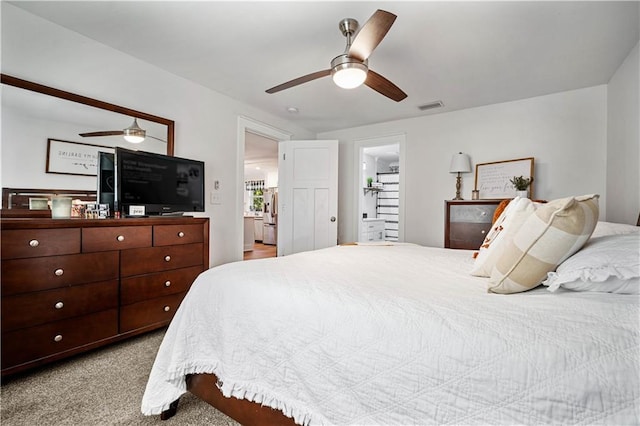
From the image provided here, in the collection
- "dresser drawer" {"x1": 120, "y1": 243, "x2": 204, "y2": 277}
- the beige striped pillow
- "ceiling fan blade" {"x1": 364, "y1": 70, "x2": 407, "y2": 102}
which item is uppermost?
"ceiling fan blade" {"x1": 364, "y1": 70, "x2": 407, "y2": 102}

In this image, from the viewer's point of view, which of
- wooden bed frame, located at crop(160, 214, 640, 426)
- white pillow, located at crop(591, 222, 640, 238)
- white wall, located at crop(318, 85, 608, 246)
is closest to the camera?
wooden bed frame, located at crop(160, 214, 640, 426)

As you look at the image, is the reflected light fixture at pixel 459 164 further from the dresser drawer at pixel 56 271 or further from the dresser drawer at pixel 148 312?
the dresser drawer at pixel 56 271

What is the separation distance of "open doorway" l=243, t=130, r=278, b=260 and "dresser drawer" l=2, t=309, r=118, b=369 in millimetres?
4425

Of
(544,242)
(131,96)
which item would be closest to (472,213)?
(544,242)

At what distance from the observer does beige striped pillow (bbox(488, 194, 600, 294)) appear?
90 cm

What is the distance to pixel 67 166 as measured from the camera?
216cm

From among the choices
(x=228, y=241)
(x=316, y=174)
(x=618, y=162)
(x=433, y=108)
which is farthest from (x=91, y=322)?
(x=618, y=162)

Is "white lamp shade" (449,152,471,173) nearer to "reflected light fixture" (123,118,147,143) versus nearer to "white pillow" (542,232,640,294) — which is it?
"white pillow" (542,232,640,294)

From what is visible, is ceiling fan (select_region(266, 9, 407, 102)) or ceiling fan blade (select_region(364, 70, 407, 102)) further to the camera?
ceiling fan blade (select_region(364, 70, 407, 102))

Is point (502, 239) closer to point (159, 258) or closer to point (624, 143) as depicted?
point (159, 258)

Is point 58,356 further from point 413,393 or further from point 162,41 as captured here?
point 162,41

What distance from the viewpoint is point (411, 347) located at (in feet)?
2.50

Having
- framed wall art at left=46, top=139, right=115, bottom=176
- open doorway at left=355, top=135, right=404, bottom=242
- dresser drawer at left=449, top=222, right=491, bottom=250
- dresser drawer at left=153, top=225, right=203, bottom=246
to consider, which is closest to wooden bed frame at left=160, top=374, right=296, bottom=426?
dresser drawer at left=153, top=225, right=203, bottom=246

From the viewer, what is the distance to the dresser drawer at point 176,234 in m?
2.20
